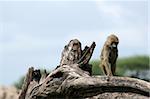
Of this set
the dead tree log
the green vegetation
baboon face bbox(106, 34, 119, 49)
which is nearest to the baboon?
baboon face bbox(106, 34, 119, 49)

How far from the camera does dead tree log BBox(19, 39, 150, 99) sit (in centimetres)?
613

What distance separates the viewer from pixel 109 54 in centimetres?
802

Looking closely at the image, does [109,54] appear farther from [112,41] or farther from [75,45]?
[75,45]

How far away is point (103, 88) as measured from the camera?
6.32 meters

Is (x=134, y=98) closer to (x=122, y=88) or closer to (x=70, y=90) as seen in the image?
(x=122, y=88)

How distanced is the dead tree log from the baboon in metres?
0.81

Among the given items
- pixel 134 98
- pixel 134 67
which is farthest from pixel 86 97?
pixel 134 67

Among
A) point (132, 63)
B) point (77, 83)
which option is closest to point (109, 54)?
point (77, 83)

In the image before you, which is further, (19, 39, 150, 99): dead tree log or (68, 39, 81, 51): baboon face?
(68, 39, 81, 51): baboon face

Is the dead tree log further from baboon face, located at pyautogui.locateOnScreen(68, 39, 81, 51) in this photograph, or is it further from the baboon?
the baboon

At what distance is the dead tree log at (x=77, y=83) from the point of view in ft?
20.1

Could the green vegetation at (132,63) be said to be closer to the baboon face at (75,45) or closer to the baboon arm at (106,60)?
the baboon arm at (106,60)

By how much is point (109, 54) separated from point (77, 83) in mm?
1700

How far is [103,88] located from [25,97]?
59.0 inches
